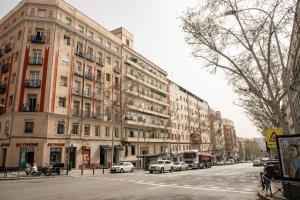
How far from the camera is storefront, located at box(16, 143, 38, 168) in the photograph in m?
30.0

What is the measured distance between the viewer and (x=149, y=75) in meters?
58.4

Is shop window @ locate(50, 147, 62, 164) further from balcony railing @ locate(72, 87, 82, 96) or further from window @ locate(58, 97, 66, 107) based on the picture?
balcony railing @ locate(72, 87, 82, 96)

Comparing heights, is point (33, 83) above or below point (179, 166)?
above

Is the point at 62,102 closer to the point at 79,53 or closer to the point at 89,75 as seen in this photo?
the point at 89,75

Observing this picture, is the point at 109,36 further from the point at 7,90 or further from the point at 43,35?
Answer: the point at 7,90

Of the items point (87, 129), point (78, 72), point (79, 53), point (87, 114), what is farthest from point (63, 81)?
point (87, 129)

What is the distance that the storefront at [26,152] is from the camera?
30.0m

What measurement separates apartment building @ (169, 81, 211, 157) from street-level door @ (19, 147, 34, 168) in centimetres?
3916

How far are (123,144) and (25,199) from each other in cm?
3498

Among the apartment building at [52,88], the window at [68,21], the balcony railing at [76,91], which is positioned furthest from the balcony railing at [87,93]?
the window at [68,21]

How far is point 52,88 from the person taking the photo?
3284cm

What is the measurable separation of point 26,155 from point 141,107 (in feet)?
86.2

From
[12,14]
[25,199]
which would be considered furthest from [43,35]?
[25,199]

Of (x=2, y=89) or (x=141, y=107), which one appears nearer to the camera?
(x=2, y=89)
